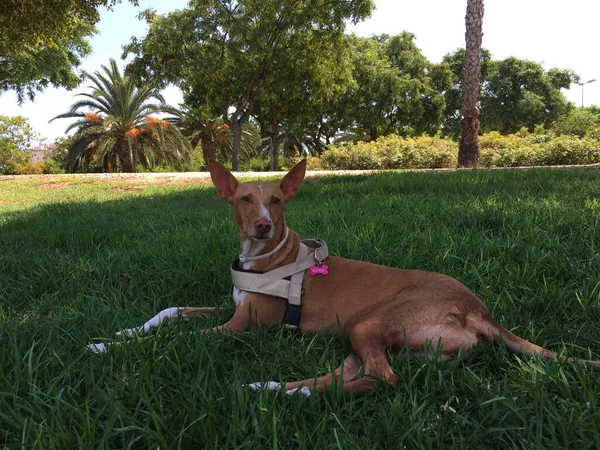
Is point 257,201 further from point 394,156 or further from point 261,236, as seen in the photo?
point 394,156

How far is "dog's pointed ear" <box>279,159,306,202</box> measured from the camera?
288 centimetres

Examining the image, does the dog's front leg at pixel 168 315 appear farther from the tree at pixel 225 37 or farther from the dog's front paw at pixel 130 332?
the tree at pixel 225 37

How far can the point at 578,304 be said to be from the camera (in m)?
2.48

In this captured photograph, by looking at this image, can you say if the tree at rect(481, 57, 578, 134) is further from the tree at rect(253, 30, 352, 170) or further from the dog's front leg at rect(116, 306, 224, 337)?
the dog's front leg at rect(116, 306, 224, 337)

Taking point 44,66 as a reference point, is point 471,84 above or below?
below

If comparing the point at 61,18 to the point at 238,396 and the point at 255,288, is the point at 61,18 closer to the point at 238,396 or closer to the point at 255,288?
the point at 255,288

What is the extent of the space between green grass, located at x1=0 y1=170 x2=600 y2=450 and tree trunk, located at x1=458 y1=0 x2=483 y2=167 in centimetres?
784

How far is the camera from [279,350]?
212cm

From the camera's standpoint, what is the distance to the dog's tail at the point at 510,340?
1873 millimetres

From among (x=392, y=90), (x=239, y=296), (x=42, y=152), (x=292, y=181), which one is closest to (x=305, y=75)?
(x=392, y=90)

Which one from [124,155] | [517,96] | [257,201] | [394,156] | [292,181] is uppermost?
[517,96]

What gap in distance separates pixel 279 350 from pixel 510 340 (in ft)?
3.69

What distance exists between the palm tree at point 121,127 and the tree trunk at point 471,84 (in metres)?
21.3

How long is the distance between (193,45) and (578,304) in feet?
71.7
